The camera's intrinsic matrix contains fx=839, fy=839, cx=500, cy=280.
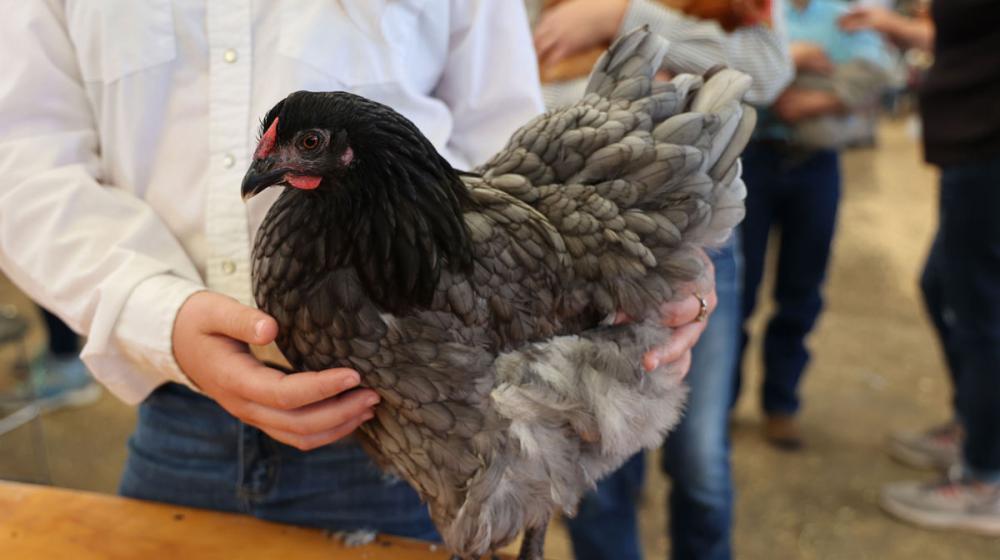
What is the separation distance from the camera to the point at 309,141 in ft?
2.11

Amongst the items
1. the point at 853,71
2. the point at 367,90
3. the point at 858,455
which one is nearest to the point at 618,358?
the point at 367,90

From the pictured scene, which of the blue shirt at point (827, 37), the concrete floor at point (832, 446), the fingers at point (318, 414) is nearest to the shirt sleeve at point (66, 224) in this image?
the fingers at point (318, 414)

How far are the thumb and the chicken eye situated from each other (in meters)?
0.15

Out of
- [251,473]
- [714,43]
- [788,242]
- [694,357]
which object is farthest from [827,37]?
[251,473]

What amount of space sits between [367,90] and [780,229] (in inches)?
71.1

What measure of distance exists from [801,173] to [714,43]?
1.00 meters

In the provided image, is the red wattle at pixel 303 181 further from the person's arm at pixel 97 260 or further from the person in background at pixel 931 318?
the person in background at pixel 931 318

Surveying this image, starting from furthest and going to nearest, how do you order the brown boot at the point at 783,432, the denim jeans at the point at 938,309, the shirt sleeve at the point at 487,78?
the brown boot at the point at 783,432, the denim jeans at the point at 938,309, the shirt sleeve at the point at 487,78

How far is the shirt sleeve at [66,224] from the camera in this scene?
2.50ft

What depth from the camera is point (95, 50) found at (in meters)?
0.79

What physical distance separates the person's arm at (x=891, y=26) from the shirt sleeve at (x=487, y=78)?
1.51 meters

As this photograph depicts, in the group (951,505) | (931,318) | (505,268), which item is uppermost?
(505,268)

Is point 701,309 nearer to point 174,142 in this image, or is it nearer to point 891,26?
point 174,142

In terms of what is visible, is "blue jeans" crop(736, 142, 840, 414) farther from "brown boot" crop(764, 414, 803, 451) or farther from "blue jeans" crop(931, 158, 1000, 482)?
"blue jeans" crop(931, 158, 1000, 482)
